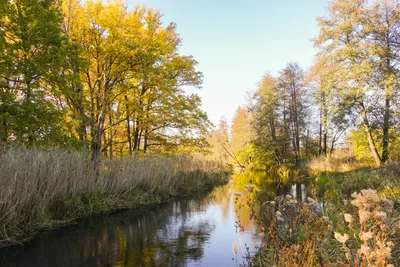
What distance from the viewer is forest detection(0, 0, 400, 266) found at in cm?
711

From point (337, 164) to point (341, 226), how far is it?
15.6 metres

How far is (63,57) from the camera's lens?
1191 cm

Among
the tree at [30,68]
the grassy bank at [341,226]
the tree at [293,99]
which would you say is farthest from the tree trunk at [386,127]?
the tree at [30,68]

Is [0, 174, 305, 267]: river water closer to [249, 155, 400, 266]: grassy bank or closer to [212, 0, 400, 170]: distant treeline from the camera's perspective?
[249, 155, 400, 266]: grassy bank

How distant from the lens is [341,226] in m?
5.34

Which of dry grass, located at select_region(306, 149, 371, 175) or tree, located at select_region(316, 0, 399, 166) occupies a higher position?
tree, located at select_region(316, 0, 399, 166)

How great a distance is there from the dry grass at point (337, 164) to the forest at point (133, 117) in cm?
→ 11

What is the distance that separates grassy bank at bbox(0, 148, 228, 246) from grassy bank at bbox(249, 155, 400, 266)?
524 cm

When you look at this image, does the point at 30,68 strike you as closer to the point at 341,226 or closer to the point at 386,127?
the point at 341,226

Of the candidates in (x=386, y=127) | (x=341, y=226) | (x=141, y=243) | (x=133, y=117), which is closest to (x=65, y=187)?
(x=141, y=243)

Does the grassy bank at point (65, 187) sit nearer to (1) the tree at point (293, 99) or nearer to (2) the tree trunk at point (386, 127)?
(2) the tree trunk at point (386, 127)

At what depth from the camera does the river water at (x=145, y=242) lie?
215 inches

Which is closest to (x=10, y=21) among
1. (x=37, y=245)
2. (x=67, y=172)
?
(x=67, y=172)

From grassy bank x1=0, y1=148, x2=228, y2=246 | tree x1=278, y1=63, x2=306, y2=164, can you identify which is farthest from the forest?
tree x1=278, y1=63, x2=306, y2=164
